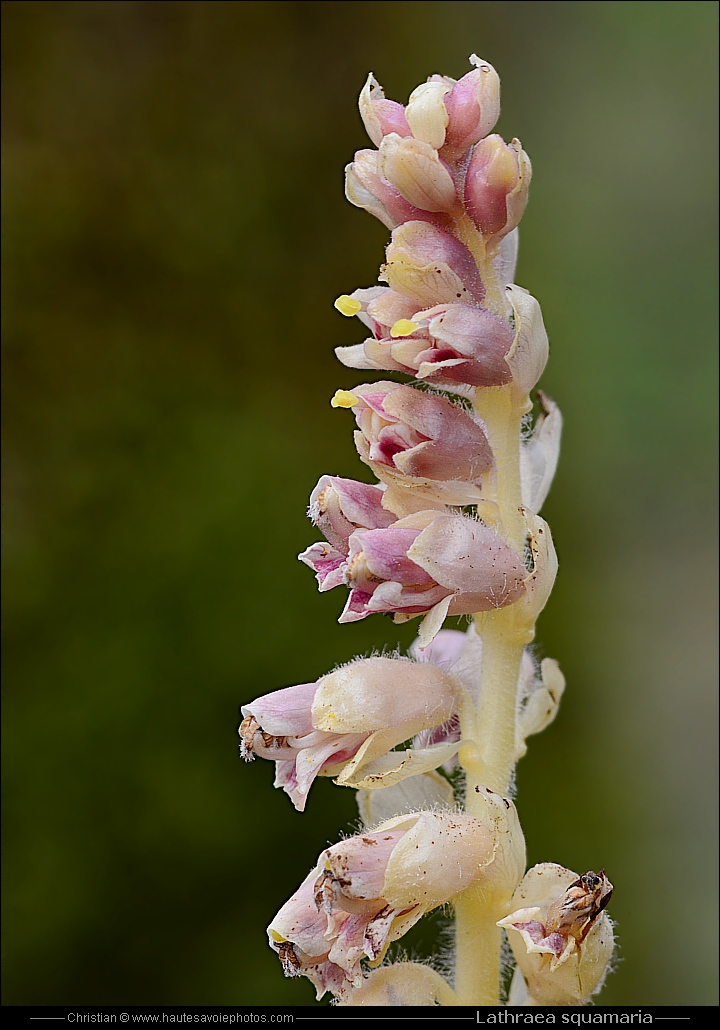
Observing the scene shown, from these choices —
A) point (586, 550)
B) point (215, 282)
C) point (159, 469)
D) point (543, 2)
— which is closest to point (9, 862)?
point (159, 469)

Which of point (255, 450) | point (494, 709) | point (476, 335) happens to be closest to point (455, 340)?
point (476, 335)

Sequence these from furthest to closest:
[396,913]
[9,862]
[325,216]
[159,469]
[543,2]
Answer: [543,2] → [325,216] → [159,469] → [9,862] → [396,913]

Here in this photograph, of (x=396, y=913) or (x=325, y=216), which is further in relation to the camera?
(x=325, y=216)

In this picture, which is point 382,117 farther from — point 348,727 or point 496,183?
point 348,727

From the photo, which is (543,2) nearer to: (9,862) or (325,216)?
(325,216)

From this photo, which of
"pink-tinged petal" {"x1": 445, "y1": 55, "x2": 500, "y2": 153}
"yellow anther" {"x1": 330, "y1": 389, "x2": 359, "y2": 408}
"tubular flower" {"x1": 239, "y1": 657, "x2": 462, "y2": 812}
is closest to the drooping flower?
"pink-tinged petal" {"x1": 445, "y1": 55, "x2": 500, "y2": 153}

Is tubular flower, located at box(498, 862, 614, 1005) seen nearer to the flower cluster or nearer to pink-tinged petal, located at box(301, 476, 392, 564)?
the flower cluster
